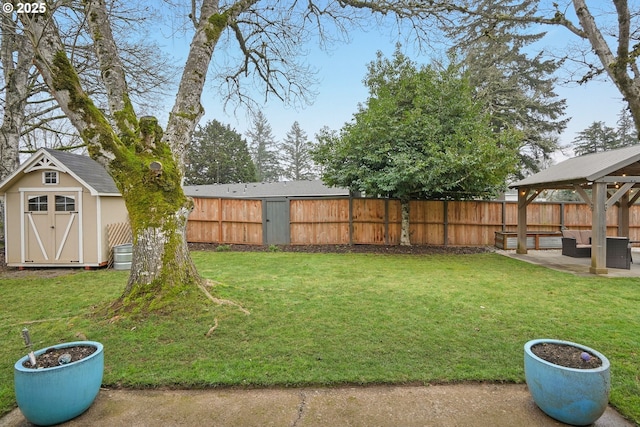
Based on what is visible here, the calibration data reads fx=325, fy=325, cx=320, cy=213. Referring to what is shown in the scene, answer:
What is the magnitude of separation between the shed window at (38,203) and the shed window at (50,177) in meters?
0.38

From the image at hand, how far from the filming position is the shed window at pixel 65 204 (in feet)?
25.1

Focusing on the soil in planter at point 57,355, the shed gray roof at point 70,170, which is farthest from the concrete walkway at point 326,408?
the shed gray roof at point 70,170

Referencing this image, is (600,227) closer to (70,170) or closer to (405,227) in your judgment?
(405,227)

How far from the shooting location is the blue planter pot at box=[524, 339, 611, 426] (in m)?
2.10

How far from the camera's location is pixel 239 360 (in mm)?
3033

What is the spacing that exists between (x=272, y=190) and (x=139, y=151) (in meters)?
15.5

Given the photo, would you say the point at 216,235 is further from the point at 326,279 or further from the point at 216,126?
the point at 216,126

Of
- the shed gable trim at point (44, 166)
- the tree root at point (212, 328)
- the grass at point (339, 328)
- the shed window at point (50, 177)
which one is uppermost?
the shed gable trim at point (44, 166)

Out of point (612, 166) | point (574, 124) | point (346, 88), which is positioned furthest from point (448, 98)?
point (574, 124)

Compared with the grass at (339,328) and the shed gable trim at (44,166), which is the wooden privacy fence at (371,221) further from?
the grass at (339,328)

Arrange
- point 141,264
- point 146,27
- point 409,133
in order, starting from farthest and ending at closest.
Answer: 1. point 409,133
2. point 146,27
3. point 141,264

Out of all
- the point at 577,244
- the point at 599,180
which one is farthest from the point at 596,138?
the point at 599,180

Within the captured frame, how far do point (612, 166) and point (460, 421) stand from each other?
7.35 metres

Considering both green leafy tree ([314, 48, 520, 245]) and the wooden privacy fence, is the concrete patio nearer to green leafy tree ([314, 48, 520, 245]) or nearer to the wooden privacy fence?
the wooden privacy fence
